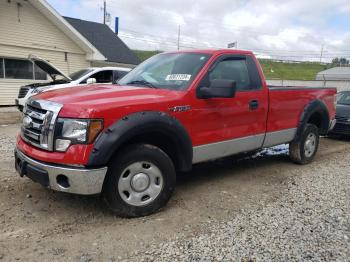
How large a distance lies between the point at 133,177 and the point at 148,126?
0.58m

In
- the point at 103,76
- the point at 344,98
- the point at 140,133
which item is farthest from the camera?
the point at 103,76

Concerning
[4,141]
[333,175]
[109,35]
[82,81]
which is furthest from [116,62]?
[333,175]

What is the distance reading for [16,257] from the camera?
10.1 ft

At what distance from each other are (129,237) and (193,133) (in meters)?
1.51

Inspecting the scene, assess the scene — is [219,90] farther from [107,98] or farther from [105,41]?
[105,41]

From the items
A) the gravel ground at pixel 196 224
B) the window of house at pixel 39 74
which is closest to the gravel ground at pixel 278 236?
the gravel ground at pixel 196 224

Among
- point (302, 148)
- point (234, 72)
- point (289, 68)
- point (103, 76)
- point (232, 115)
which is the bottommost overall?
point (302, 148)

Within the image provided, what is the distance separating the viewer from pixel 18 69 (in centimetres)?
1630

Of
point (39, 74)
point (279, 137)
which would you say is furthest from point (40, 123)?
point (39, 74)

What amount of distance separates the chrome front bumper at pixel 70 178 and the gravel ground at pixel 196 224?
1.46 ft

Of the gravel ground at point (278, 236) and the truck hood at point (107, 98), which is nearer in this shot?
the gravel ground at point (278, 236)

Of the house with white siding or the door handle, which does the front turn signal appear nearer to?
the door handle

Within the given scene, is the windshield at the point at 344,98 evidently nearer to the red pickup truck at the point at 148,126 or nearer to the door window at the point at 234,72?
the red pickup truck at the point at 148,126

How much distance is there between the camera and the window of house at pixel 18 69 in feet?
52.4
